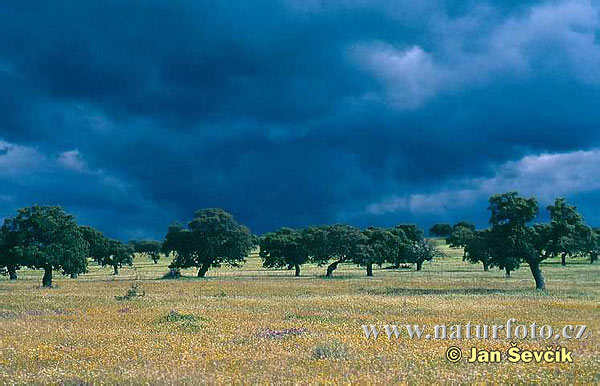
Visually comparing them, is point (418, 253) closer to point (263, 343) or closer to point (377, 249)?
point (377, 249)

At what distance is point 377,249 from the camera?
91.9 metres

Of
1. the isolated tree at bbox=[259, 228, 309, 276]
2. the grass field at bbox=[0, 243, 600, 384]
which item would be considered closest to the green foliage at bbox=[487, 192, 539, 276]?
the grass field at bbox=[0, 243, 600, 384]

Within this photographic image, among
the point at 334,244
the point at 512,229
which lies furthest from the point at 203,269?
the point at 512,229

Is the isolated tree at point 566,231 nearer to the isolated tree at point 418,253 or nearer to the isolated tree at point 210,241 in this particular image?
the isolated tree at point 210,241

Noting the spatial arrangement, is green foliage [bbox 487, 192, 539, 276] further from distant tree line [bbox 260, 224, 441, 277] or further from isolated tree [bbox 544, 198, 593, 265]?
distant tree line [bbox 260, 224, 441, 277]

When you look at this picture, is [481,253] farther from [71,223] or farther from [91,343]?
[71,223]

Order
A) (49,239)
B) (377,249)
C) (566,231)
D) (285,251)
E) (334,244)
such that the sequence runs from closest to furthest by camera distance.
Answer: (566,231) < (49,239) < (377,249) < (334,244) < (285,251)

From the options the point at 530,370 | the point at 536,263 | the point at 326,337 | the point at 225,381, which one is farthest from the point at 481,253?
the point at 225,381

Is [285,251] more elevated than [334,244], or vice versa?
[334,244]

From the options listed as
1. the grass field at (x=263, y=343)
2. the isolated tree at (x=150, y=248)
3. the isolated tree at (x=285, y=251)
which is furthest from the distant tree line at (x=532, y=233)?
the isolated tree at (x=150, y=248)

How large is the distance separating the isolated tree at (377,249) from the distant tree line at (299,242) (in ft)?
0.52

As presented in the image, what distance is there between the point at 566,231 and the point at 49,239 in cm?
5620

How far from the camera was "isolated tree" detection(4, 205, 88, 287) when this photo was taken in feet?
207

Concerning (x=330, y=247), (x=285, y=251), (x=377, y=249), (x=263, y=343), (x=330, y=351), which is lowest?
(x=263, y=343)
